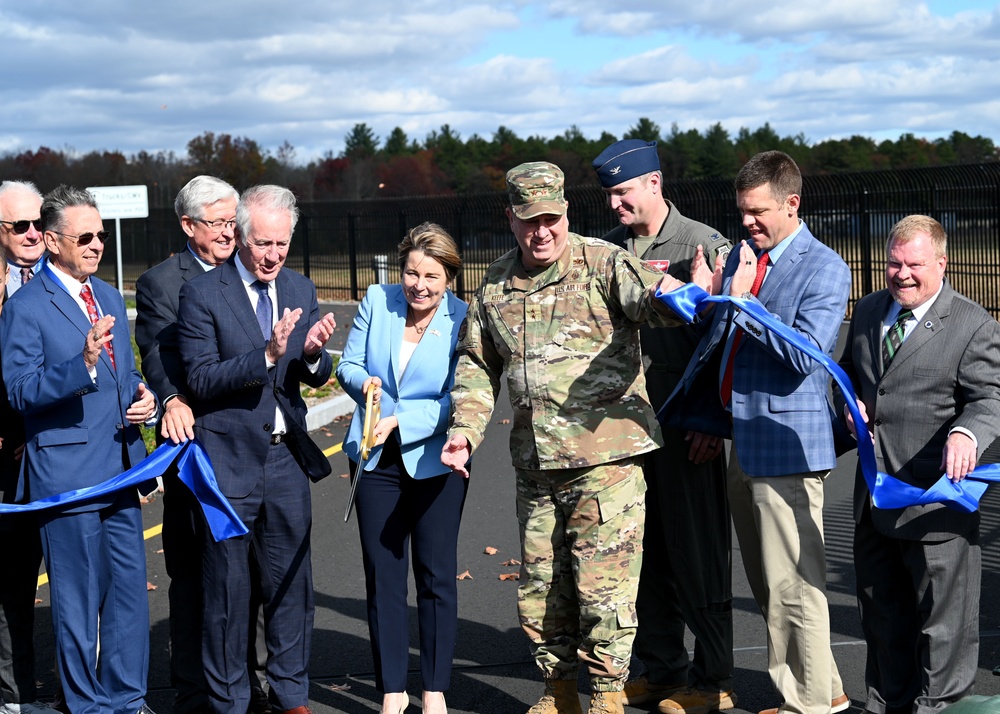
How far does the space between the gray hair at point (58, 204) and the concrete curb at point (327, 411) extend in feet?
24.8

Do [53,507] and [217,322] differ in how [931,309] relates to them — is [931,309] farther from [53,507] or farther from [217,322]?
[53,507]

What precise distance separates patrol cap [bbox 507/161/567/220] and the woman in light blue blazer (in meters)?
0.51

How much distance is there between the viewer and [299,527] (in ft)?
16.7

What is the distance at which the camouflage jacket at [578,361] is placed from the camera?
4676mm

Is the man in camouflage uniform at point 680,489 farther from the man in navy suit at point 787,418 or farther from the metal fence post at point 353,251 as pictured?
the metal fence post at point 353,251

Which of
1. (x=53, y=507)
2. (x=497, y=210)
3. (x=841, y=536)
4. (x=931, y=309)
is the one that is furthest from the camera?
(x=497, y=210)

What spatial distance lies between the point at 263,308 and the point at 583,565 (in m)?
1.80

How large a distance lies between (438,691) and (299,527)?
95 cm

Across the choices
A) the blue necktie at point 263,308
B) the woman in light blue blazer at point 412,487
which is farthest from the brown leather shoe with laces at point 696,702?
the blue necktie at point 263,308

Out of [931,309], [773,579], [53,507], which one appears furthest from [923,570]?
[53,507]

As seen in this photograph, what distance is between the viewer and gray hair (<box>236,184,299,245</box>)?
4.82m

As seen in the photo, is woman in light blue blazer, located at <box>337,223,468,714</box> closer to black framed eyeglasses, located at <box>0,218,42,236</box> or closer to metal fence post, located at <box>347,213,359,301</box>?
black framed eyeglasses, located at <box>0,218,42,236</box>

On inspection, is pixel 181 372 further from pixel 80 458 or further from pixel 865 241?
Result: pixel 865 241

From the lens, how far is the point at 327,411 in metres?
13.0
